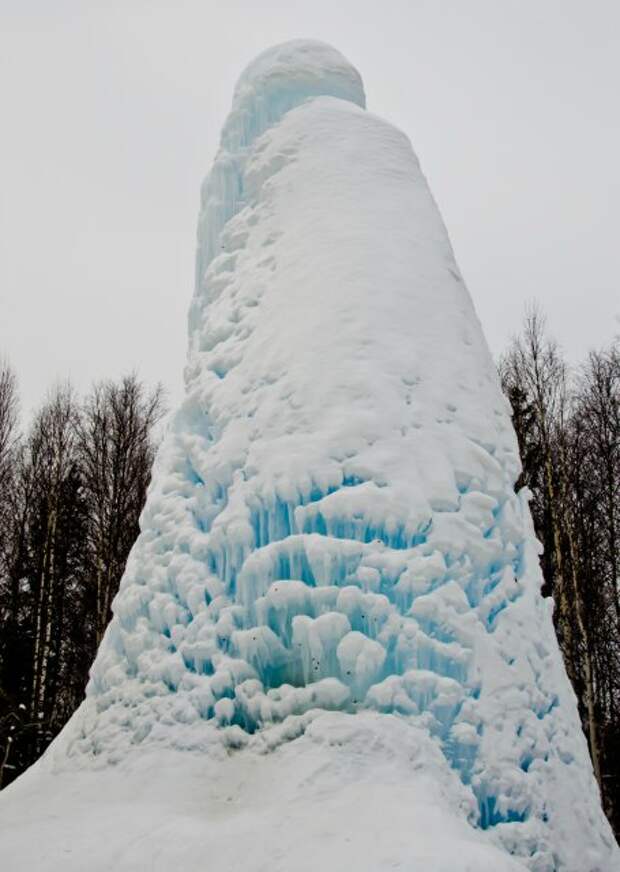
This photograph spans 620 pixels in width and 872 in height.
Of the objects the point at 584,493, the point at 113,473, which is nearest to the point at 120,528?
the point at 113,473

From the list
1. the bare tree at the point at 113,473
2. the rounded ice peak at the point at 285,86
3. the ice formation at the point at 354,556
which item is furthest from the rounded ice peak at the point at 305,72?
the bare tree at the point at 113,473

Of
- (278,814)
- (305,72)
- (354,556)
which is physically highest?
(305,72)

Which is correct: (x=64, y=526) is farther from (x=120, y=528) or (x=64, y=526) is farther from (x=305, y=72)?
(x=305, y=72)

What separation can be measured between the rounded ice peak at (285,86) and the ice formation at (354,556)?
53.2 inches

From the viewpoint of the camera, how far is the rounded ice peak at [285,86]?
19.3ft

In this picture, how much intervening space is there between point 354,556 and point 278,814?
1.11m

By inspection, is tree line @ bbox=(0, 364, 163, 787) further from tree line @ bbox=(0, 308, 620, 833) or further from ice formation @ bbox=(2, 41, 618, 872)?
ice formation @ bbox=(2, 41, 618, 872)

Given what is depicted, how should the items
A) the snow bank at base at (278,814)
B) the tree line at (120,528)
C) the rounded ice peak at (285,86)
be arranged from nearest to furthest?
1. the snow bank at base at (278,814)
2. the rounded ice peak at (285,86)
3. the tree line at (120,528)

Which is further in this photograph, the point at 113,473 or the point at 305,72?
the point at 113,473

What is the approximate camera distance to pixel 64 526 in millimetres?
15977

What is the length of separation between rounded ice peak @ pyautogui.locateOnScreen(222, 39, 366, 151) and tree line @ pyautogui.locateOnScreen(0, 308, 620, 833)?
22.8 ft

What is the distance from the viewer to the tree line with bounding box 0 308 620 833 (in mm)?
11695

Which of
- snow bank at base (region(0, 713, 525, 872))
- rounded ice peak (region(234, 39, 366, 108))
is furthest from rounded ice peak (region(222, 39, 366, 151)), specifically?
snow bank at base (region(0, 713, 525, 872))

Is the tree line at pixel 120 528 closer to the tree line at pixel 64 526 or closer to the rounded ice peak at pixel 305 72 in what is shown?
the tree line at pixel 64 526
